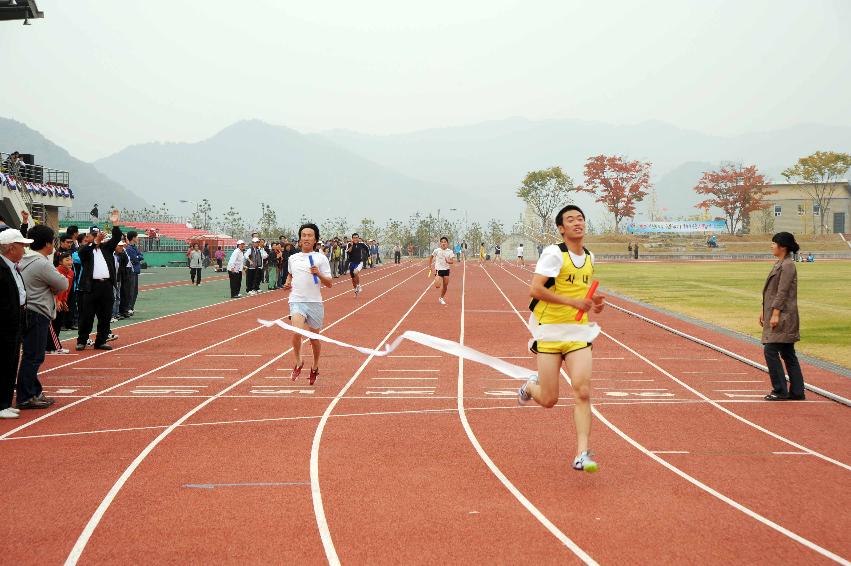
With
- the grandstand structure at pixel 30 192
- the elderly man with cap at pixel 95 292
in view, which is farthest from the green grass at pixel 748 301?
the grandstand structure at pixel 30 192

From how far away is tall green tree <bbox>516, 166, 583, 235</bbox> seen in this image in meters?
92.2

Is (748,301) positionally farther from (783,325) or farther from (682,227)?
(682,227)

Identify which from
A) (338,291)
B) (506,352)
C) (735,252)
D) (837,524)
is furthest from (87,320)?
(735,252)

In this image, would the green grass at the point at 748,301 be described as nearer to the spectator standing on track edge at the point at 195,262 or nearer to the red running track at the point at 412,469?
the red running track at the point at 412,469

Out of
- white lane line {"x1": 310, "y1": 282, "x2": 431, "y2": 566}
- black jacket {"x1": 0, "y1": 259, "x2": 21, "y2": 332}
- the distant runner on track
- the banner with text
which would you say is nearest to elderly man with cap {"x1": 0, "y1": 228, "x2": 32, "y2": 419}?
black jacket {"x1": 0, "y1": 259, "x2": 21, "y2": 332}

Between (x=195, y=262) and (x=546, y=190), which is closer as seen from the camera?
(x=195, y=262)

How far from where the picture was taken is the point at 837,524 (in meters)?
5.41

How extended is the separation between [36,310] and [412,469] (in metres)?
5.00

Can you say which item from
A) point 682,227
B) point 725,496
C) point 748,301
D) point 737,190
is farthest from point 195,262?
point 737,190

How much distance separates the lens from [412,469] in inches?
265

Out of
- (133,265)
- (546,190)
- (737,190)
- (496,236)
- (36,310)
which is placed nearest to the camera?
(36,310)

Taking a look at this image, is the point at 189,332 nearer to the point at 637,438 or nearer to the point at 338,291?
the point at 637,438

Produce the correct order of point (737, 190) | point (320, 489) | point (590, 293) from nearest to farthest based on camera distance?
point (320, 489) < point (590, 293) < point (737, 190)

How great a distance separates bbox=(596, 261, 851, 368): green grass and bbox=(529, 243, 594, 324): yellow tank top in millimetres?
7746
